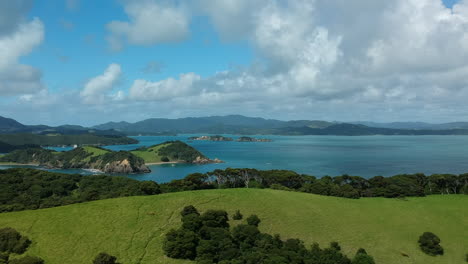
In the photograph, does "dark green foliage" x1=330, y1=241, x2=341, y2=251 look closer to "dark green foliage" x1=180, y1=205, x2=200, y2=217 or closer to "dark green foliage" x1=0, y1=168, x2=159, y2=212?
"dark green foliage" x1=180, y1=205, x2=200, y2=217

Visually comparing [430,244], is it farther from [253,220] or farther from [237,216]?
[237,216]

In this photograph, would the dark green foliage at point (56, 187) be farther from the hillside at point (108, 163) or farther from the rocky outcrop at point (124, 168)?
the hillside at point (108, 163)

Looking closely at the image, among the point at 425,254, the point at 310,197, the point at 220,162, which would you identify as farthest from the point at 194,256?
the point at 220,162

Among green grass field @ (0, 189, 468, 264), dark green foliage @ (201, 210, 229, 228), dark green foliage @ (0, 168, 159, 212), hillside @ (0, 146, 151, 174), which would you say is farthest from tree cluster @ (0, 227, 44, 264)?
hillside @ (0, 146, 151, 174)

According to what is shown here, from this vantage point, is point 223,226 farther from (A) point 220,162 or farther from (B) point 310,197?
(A) point 220,162

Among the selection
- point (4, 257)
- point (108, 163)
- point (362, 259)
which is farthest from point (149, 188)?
point (108, 163)

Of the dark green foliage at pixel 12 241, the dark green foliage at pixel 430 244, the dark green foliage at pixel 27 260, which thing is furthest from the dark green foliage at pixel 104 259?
the dark green foliage at pixel 430 244
